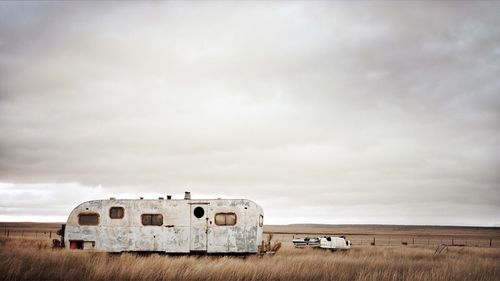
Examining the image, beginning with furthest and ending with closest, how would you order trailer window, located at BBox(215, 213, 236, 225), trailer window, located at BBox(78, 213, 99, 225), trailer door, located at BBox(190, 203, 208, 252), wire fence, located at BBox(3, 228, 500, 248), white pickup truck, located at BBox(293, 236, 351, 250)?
1. wire fence, located at BBox(3, 228, 500, 248)
2. white pickup truck, located at BBox(293, 236, 351, 250)
3. trailer window, located at BBox(78, 213, 99, 225)
4. trailer window, located at BBox(215, 213, 236, 225)
5. trailer door, located at BBox(190, 203, 208, 252)

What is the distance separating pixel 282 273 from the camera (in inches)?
493

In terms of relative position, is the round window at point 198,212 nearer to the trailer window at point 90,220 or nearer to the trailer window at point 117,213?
the trailer window at point 117,213

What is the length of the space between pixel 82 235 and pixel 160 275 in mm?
8150

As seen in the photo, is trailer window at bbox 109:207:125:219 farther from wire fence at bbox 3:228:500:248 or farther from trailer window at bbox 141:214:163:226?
wire fence at bbox 3:228:500:248

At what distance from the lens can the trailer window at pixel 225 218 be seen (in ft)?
59.9

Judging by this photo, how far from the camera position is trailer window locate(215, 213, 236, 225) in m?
18.2

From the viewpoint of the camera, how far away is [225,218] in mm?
18297

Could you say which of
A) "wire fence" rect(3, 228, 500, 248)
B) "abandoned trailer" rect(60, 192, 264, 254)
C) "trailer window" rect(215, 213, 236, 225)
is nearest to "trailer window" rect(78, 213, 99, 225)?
"abandoned trailer" rect(60, 192, 264, 254)

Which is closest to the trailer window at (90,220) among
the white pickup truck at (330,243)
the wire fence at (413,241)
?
the white pickup truck at (330,243)

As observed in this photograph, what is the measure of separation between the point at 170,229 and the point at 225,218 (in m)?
2.37

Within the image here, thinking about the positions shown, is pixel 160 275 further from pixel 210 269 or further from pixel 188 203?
pixel 188 203

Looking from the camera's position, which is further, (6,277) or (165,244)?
(165,244)

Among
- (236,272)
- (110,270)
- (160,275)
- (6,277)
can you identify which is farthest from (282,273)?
(6,277)

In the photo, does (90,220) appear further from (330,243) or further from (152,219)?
(330,243)
